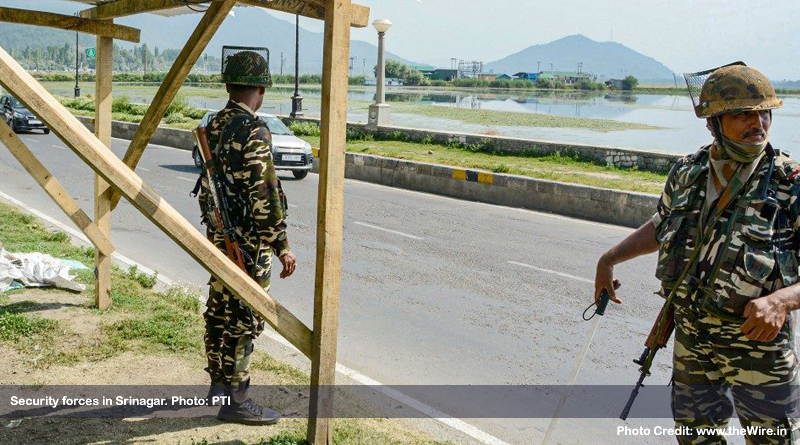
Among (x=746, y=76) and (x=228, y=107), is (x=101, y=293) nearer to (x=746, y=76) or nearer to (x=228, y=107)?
(x=228, y=107)

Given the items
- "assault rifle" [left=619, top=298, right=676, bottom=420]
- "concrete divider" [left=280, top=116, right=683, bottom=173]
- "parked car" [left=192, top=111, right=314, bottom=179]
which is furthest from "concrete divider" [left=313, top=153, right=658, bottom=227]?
"assault rifle" [left=619, top=298, right=676, bottom=420]

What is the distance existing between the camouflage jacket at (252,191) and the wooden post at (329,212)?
1.20 ft

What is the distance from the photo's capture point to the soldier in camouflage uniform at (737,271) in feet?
9.82

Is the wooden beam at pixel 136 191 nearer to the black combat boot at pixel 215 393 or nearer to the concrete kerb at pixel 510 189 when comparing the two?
the black combat boot at pixel 215 393

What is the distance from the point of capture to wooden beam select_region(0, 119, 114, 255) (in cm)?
553

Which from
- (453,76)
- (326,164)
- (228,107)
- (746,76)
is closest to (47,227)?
(228,107)

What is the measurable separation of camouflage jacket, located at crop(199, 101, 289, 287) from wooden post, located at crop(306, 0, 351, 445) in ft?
1.20

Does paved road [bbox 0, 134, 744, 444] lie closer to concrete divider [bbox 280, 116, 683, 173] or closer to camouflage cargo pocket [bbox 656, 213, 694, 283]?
camouflage cargo pocket [bbox 656, 213, 694, 283]

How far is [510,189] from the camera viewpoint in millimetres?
14516

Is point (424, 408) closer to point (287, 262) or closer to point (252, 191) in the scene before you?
point (287, 262)

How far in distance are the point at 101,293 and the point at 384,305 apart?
257 centimetres

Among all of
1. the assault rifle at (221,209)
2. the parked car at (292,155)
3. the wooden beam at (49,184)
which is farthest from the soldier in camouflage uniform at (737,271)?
the parked car at (292,155)

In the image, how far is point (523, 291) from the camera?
820cm

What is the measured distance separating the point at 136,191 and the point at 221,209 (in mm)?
707
